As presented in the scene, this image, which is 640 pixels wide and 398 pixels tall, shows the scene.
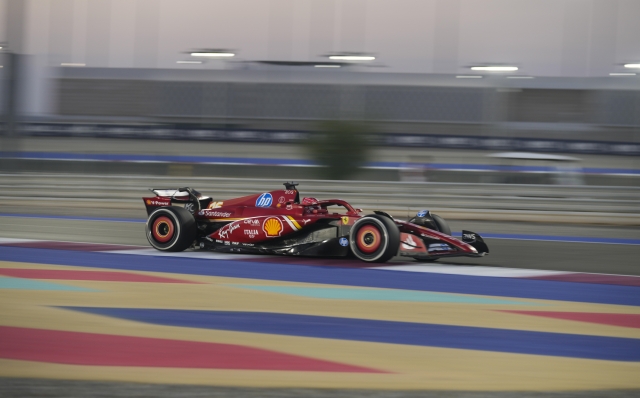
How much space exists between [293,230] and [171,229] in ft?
4.36

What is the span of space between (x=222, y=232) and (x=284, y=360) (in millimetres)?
3989

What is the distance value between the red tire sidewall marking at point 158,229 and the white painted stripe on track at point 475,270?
2253 mm

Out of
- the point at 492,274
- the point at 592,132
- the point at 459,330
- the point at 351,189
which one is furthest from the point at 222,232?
the point at 592,132

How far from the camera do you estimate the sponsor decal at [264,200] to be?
7.48m

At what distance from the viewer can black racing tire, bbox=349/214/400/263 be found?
269 inches

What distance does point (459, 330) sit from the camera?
4445mm

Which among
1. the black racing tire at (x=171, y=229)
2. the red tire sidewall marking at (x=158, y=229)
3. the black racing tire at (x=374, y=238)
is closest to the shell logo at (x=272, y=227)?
the black racing tire at (x=374, y=238)

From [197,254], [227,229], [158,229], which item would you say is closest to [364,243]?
[227,229]

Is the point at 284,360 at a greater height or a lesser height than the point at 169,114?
lesser

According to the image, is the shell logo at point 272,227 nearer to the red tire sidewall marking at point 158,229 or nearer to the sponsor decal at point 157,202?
the red tire sidewall marking at point 158,229

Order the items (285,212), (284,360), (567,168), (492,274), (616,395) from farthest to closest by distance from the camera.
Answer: (567,168), (285,212), (492,274), (284,360), (616,395)

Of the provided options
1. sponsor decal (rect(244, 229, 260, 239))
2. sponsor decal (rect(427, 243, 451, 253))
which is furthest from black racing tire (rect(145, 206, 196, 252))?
sponsor decal (rect(427, 243, 451, 253))

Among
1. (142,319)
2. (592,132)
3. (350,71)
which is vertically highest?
(350,71)

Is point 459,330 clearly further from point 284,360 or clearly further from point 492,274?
point 492,274
